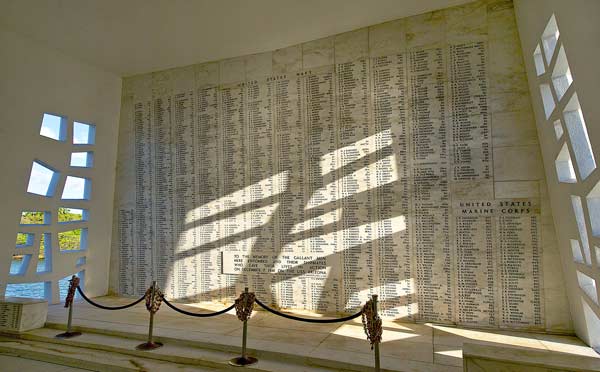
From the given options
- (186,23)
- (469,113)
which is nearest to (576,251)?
(469,113)

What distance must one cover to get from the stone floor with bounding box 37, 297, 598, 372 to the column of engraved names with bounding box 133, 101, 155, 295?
3.80ft

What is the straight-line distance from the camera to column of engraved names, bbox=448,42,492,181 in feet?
18.0

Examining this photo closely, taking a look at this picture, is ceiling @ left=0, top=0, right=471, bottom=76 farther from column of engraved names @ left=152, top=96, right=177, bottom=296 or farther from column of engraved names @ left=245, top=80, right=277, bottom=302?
column of engraved names @ left=152, top=96, right=177, bottom=296

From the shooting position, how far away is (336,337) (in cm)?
518

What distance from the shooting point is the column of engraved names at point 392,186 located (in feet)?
19.1

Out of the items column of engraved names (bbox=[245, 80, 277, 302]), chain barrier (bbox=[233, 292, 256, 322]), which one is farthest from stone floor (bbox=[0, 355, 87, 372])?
column of engraved names (bbox=[245, 80, 277, 302])

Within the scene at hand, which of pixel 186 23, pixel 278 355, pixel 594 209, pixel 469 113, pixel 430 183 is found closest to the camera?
pixel 594 209

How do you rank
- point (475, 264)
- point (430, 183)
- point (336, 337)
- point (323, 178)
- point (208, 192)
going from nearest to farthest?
point (336, 337) < point (475, 264) < point (430, 183) < point (323, 178) < point (208, 192)

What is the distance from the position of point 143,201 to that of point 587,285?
735 centimetres

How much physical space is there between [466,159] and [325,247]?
253 cm

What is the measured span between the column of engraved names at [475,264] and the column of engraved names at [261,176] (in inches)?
119

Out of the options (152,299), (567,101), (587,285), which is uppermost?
(567,101)

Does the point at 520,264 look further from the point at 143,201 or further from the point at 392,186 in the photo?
the point at 143,201

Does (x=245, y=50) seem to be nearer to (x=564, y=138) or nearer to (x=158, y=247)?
(x=158, y=247)
